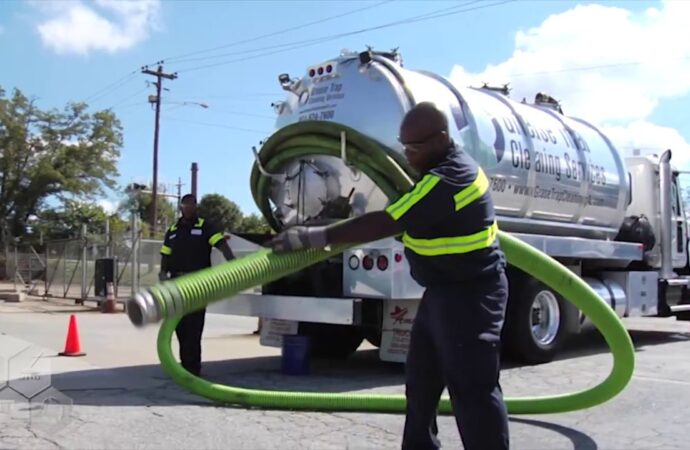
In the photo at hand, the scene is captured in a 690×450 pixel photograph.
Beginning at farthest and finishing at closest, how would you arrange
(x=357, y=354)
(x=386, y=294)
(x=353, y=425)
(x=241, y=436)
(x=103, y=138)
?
(x=103, y=138) < (x=357, y=354) < (x=386, y=294) < (x=353, y=425) < (x=241, y=436)

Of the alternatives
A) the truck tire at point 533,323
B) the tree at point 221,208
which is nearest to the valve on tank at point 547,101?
the truck tire at point 533,323

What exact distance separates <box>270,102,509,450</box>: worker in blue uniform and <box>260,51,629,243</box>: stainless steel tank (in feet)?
11.9

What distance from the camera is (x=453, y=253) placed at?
348 centimetres

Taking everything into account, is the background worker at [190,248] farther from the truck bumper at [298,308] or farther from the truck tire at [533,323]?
the truck tire at [533,323]

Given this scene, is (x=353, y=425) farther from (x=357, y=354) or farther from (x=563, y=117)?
→ (x=563, y=117)

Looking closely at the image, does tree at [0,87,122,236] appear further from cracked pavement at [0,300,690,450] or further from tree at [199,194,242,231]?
cracked pavement at [0,300,690,450]

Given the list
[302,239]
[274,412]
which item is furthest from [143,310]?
[274,412]

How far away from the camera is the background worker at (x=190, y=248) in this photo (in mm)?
7629

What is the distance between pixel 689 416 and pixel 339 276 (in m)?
3.68

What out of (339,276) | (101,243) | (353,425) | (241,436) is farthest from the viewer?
(101,243)

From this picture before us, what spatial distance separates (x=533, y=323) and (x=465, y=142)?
2.43 m

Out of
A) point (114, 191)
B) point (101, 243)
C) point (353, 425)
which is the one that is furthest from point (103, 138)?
point (353, 425)

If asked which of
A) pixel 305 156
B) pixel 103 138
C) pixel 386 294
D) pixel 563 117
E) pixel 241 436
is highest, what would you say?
pixel 103 138

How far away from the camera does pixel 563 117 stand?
10.4 meters
